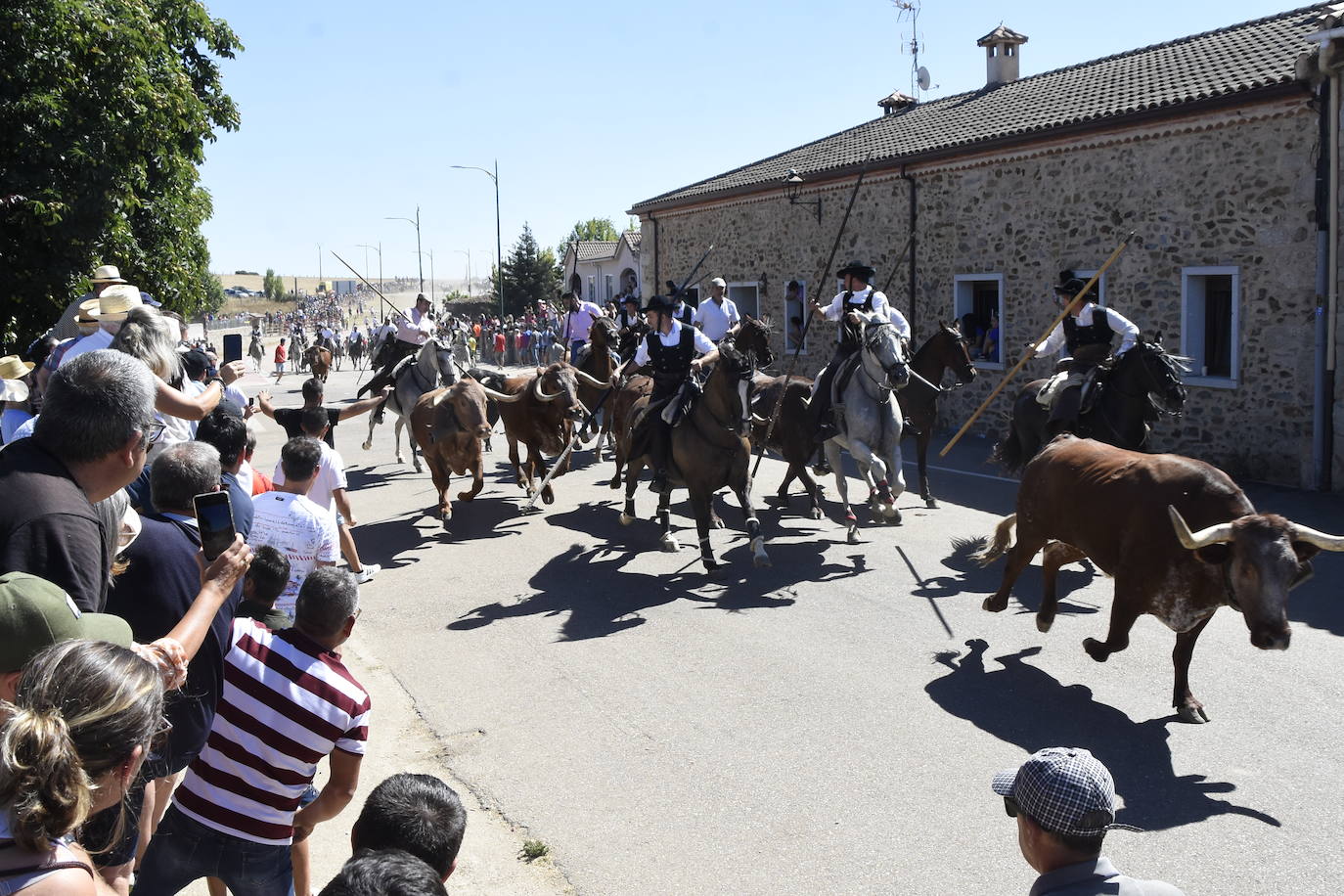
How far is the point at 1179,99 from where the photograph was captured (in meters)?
15.4

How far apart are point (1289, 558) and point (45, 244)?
13.9 metres

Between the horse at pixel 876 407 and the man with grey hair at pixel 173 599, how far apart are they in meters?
8.17

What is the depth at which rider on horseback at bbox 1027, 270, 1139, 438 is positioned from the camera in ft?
35.5

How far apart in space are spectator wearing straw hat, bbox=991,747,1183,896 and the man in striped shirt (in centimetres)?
208

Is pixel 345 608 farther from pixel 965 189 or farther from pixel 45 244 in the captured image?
pixel 965 189

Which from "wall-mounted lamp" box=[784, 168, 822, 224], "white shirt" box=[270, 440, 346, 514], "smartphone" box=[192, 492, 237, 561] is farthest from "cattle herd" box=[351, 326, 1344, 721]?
"wall-mounted lamp" box=[784, 168, 822, 224]

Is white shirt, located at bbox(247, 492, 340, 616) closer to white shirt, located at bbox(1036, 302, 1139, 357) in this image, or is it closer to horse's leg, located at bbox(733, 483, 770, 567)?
horse's leg, located at bbox(733, 483, 770, 567)

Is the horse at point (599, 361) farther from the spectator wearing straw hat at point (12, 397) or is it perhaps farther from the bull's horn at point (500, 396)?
the spectator wearing straw hat at point (12, 397)

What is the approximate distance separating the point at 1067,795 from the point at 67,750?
2.28 meters

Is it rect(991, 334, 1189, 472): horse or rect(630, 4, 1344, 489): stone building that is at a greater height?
rect(630, 4, 1344, 489): stone building

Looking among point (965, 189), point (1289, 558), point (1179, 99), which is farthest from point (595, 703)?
point (965, 189)

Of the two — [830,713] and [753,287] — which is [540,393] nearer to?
[830,713]

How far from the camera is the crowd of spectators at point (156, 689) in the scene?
2.22 metres

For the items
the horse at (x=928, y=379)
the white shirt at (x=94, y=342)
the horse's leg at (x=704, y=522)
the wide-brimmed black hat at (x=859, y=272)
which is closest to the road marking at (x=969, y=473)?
the horse at (x=928, y=379)
